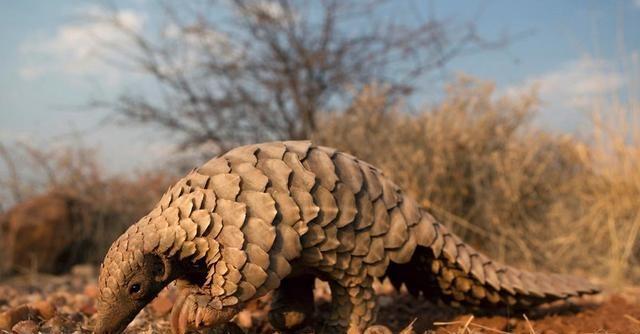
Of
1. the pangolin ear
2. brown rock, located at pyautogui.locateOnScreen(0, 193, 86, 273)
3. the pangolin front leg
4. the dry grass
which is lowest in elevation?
brown rock, located at pyautogui.locateOnScreen(0, 193, 86, 273)

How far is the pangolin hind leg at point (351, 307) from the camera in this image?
7.97 feet

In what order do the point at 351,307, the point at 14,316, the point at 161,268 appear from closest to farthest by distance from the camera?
the point at 161,268
the point at 351,307
the point at 14,316

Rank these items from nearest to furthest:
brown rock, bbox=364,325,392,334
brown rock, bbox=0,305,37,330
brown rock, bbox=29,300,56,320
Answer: brown rock, bbox=364,325,392,334 < brown rock, bbox=0,305,37,330 < brown rock, bbox=29,300,56,320

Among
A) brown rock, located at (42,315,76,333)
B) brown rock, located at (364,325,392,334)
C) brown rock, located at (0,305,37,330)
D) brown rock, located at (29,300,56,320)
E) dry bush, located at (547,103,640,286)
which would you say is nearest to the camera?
brown rock, located at (364,325,392,334)

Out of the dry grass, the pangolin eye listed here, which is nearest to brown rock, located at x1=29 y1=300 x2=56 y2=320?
the pangolin eye

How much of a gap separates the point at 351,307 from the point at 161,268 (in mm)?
805

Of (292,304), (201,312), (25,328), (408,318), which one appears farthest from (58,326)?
(408,318)

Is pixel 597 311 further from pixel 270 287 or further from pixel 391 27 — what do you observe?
pixel 391 27

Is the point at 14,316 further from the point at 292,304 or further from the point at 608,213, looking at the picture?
the point at 608,213

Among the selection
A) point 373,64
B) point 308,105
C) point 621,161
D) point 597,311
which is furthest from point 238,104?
point 597,311

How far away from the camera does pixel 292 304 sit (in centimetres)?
265

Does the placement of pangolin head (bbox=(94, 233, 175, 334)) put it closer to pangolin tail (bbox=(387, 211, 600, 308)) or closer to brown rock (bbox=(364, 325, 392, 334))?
brown rock (bbox=(364, 325, 392, 334))

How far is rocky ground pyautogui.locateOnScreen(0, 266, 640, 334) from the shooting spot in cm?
258

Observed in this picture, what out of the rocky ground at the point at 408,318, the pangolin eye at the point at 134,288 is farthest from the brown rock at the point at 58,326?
the pangolin eye at the point at 134,288
